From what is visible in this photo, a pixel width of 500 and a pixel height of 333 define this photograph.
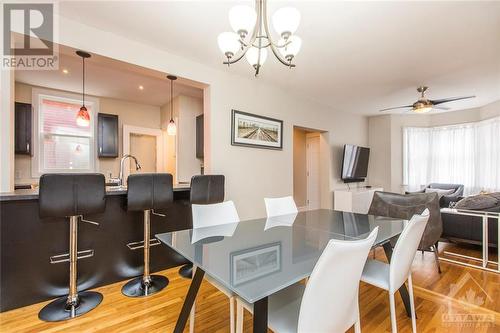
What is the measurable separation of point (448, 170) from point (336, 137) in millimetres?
2956

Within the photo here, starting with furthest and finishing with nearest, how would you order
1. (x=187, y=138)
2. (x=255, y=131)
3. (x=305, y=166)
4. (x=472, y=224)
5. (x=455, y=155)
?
(x=305, y=166) → (x=455, y=155) → (x=187, y=138) → (x=255, y=131) → (x=472, y=224)

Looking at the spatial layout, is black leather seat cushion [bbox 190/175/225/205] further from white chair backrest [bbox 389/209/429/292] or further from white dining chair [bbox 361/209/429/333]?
white chair backrest [bbox 389/209/429/292]

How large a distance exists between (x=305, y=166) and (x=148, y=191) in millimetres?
4668

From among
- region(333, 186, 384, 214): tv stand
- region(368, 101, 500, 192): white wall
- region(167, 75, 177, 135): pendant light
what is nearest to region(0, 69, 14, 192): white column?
region(167, 75, 177, 135): pendant light

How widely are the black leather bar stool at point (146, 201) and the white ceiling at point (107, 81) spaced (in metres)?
1.28

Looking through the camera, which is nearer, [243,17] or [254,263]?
[254,263]

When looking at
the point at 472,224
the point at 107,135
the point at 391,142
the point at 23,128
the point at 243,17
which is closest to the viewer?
the point at 243,17

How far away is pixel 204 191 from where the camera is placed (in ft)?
8.38

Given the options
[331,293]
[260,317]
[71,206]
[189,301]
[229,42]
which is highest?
[229,42]

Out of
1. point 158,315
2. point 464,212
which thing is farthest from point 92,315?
point 464,212

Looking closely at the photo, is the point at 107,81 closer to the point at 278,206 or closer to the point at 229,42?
the point at 229,42

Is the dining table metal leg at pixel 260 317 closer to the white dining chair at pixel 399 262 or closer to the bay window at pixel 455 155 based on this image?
the white dining chair at pixel 399 262

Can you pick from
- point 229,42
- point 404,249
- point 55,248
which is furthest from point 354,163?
point 55,248

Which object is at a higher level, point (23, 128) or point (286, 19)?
point (286, 19)
